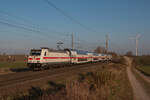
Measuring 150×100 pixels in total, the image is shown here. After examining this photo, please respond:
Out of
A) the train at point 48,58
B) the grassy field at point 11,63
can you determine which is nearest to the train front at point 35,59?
the train at point 48,58

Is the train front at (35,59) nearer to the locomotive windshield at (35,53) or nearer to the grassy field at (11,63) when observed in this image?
the locomotive windshield at (35,53)

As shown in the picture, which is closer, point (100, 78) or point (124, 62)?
point (100, 78)

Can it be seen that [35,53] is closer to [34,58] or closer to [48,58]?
[34,58]

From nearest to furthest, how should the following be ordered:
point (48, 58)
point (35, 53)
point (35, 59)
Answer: point (35, 59)
point (35, 53)
point (48, 58)

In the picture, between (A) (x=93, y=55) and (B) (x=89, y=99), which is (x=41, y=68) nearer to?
(B) (x=89, y=99)

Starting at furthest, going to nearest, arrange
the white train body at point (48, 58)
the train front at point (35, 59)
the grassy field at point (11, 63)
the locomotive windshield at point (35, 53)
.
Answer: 1. the grassy field at point (11, 63)
2. the locomotive windshield at point (35, 53)
3. the white train body at point (48, 58)
4. the train front at point (35, 59)

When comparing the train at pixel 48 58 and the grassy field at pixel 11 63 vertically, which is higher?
the train at pixel 48 58

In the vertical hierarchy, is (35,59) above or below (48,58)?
below

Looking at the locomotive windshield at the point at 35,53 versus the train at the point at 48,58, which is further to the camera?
the locomotive windshield at the point at 35,53

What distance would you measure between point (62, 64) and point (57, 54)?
3.32 m

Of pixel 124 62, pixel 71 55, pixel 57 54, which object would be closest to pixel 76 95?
pixel 57 54

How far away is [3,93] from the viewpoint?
32.8 ft

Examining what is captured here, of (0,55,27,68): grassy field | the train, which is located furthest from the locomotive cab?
(0,55,27,68): grassy field

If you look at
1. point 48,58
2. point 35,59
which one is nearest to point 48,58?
point 48,58
